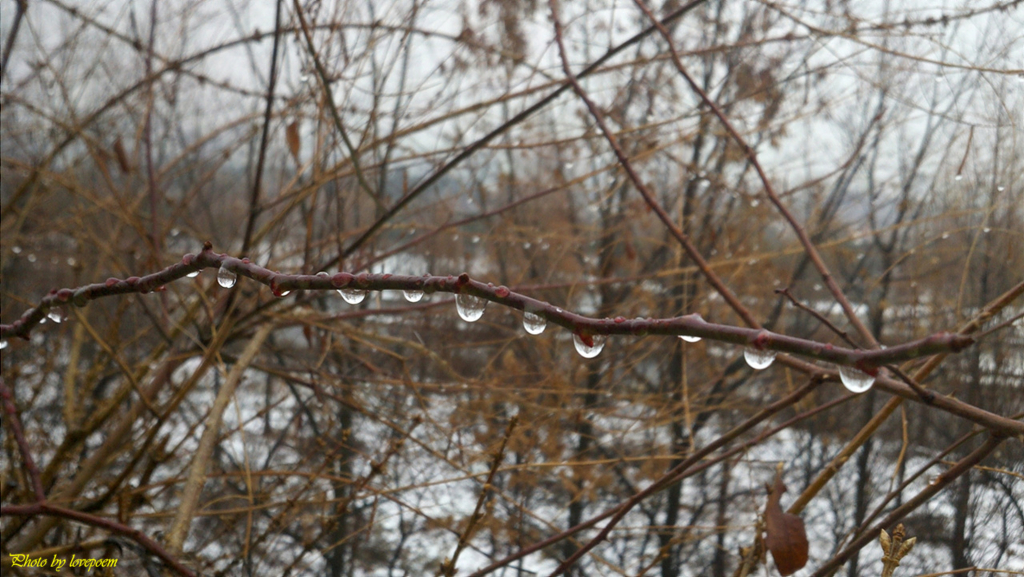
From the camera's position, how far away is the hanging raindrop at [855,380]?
0.53 metres

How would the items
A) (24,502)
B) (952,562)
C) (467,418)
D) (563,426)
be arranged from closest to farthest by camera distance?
(952,562), (24,502), (467,418), (563,426)

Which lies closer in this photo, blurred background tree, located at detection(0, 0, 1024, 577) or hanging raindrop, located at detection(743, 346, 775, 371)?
hanging raindrop, located at detection(743, 346, 775, 371)

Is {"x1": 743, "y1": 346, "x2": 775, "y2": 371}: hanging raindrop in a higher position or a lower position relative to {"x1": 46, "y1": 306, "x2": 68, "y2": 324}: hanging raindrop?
lower

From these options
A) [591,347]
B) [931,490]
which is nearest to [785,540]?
[931,490]

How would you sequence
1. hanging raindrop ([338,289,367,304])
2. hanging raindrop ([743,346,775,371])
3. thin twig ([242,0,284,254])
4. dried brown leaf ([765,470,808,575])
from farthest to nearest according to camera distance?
1. thin twig ([242,0,284,254])
2. dried brown leaf ([765,470,808,575])
3. hanging raindrop ([338,289,367,304])
4. hanging raindrop ([743,346,775,371])

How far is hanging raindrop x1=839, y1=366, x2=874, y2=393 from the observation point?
1.74 ft

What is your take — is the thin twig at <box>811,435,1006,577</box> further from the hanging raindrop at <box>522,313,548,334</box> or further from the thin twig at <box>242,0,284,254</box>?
the thin twig at <box>242,0,284,254</box>

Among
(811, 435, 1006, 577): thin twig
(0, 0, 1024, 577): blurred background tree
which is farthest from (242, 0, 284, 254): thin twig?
(811, 435, 1006, 577): thin twig

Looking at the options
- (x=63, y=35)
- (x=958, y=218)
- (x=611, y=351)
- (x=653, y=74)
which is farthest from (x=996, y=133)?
(x=63, y=35)

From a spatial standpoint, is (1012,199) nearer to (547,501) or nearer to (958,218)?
(958,218)

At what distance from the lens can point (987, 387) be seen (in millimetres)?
1581

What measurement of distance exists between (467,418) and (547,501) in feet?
3.73

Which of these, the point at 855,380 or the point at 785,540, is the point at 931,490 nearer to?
the point at 785,540

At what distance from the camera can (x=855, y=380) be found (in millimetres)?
545
